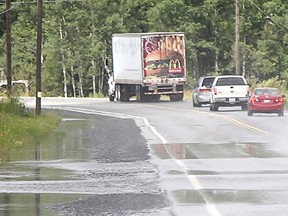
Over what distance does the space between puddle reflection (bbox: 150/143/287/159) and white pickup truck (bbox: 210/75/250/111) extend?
20928 mm

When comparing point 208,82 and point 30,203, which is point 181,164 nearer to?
point 30,203

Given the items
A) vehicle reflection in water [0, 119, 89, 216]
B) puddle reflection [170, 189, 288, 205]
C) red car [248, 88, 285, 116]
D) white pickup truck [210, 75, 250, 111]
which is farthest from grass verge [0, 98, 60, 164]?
white pickup truck [210, 75, 250, 111]

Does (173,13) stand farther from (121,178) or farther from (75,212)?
(75,212)

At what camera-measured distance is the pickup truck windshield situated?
49.1 metres

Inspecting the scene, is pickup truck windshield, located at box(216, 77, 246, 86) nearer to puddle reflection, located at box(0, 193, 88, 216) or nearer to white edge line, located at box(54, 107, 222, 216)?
white edge line, located at box(54, 107, 222, 216)

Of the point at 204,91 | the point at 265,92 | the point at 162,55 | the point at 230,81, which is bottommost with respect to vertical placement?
the point at 204,91

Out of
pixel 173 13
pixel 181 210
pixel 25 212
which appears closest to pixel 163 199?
pixel 181 210

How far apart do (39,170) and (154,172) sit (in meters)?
2.56

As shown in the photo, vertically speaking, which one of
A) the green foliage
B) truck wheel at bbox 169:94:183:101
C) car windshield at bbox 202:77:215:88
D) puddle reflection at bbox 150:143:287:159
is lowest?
puddle reflection at bbox 150:143:287:159

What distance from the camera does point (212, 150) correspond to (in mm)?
25625

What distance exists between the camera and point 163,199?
1509 centimetres

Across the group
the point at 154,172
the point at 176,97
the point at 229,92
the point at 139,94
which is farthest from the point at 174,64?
the point at 154,172

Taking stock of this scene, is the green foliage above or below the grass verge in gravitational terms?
above

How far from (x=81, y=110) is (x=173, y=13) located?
96.8ft
